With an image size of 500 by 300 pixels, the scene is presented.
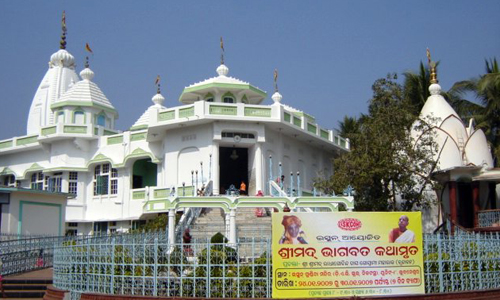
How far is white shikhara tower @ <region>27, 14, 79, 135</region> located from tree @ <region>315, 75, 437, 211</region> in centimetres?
2337

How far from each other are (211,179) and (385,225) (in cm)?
1626

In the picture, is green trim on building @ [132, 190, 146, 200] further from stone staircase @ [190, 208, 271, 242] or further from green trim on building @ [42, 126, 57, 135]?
stone staircase @ [190, 208, 271, 242]

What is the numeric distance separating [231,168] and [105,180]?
314 inches

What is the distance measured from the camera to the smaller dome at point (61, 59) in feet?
141

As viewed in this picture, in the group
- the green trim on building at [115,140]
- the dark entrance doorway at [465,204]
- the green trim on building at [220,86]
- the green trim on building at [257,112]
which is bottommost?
the dark entrance doorway at [465,204]

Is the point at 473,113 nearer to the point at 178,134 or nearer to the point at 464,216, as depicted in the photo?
the point at 464,216

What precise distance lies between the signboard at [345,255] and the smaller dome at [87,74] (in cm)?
2887

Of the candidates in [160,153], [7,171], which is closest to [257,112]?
[160,153]

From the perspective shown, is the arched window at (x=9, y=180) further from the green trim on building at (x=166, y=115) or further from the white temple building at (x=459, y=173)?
the white temple building at (x=459, y=173)

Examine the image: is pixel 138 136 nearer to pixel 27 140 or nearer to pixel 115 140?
pixel 115 140

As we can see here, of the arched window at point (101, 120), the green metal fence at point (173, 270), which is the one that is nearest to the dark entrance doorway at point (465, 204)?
Result: the green metal fence at point (173, 270)

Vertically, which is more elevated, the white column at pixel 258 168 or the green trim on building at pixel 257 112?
the green trim on building at pixel 257 112

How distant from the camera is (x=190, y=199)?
65.5ft

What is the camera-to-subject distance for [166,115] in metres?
28.9
